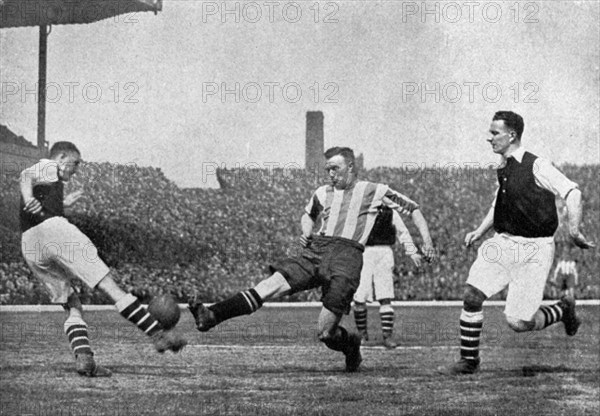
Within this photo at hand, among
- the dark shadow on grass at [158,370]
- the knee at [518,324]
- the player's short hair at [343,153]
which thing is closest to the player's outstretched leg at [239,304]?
the player's short hair at [343,153]

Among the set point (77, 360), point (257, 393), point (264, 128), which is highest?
point (264, 128)

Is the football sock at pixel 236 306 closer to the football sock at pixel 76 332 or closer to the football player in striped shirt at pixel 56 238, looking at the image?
the football player in striped shirt at pixel 56 238

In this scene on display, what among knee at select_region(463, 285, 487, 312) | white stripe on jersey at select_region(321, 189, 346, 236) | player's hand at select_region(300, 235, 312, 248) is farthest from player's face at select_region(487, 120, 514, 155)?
player's hand at select_region(300, 235, 312, 248)

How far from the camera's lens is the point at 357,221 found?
642 cm

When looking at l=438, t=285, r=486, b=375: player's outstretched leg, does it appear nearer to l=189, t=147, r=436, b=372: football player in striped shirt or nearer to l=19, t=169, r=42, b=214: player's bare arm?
l=189, t=147, r=436, b=372: football player in striped shirt

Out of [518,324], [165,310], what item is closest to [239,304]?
[165,310]

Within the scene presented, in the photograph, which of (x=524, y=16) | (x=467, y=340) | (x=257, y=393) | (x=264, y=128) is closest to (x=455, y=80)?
(x=524, y=16)

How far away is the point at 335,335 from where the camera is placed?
6.32 metres

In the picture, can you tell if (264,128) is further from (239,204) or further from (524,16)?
(524,16)

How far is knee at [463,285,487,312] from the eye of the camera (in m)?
5.86

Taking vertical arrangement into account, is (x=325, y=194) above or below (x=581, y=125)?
below

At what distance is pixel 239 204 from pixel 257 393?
2.08m

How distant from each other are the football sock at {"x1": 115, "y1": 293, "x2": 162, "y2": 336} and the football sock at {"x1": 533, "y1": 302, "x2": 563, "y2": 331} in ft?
7.48

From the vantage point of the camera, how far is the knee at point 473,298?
5863 millimetres
